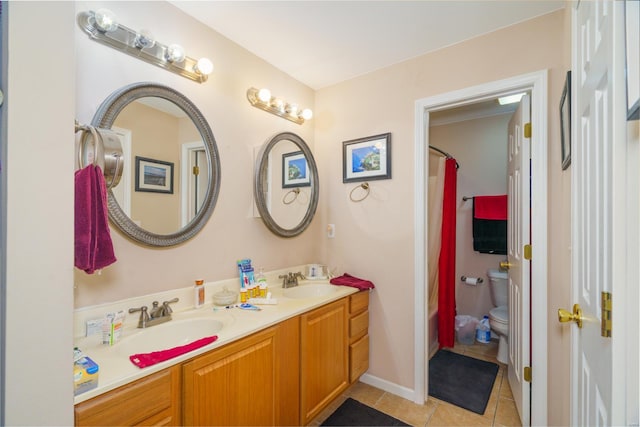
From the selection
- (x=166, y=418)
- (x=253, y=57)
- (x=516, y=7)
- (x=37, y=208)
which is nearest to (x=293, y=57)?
(x=253, y=57)

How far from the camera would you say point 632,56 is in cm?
50

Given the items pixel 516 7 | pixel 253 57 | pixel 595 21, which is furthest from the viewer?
pixel 253 57

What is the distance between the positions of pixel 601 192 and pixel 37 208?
1.34 meters

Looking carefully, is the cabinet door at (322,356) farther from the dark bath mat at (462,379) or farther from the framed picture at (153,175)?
the framed picture at (153,175)

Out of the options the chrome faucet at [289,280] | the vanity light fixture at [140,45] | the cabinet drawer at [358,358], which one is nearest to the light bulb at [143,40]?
the vanity light fixture at [140,45]

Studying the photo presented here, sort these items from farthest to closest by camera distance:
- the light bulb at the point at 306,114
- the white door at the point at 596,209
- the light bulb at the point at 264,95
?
the light bulb at the point at 306,114
the light bulb at the point at 264,95
the white door at the point at 596,209

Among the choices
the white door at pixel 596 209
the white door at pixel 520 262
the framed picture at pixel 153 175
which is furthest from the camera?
the white door at pixel 520 262

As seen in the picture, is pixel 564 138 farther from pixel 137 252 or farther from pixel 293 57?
pixel 137 252

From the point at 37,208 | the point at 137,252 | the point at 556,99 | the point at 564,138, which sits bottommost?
the point at 137,252

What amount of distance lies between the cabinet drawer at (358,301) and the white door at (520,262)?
998 millimetres

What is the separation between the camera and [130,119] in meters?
1.42

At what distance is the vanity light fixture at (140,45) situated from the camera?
1262 millimetres

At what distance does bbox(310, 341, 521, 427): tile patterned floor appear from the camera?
184 centimetres

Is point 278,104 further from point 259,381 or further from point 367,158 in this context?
point 259,381
